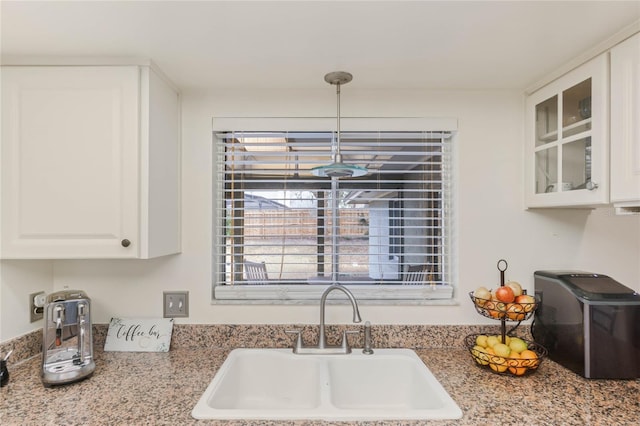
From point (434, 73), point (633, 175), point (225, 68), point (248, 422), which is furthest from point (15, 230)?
point (633, 175)

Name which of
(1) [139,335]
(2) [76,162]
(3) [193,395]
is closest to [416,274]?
(3) [193,395]

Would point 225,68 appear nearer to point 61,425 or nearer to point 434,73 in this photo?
point 434,73

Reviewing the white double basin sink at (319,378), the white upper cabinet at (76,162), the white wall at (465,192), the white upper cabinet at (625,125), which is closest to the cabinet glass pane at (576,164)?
the white upper cabinet at (625,125)

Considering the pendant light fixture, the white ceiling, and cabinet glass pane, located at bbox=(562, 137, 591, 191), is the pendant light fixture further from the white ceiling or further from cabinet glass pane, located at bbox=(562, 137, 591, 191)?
cabinet glass pane, located at bbox=(562, 137, 591, 191)

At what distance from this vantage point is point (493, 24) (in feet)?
3.59

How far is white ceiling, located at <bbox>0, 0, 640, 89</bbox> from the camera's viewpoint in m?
1.01

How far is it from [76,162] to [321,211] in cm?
103

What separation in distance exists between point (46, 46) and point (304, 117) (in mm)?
1002

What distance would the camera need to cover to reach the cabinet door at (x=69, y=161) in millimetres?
1294

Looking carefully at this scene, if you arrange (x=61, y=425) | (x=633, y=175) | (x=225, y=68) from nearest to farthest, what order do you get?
(x=61, y=425) → (x=633, y=175) → (x=225, y=68)

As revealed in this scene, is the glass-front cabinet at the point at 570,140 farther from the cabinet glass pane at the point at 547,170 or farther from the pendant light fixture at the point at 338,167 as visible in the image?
the pendant light fixture at the point at 338,167

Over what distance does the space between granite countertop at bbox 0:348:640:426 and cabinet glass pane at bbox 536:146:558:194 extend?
0.73 m

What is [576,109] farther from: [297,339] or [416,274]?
[297,339]

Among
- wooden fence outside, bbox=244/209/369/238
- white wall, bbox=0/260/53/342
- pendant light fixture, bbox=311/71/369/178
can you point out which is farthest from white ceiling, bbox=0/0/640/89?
white wall, bbox=0/260/53/342
